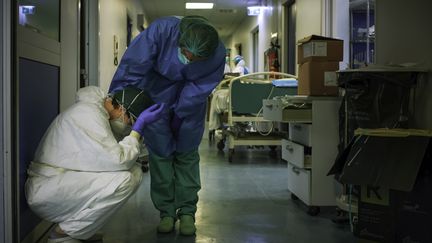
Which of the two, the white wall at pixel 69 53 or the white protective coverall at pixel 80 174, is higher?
the white wall at pixel 69 53

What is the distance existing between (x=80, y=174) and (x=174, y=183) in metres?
0.78

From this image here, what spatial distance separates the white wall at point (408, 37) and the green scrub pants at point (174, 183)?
1223 millimetres

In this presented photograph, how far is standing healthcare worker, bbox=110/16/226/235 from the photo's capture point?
82.3 inches

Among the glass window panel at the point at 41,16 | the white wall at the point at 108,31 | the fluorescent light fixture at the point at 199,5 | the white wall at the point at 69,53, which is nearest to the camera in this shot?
the glass window panel at the point at 41,16

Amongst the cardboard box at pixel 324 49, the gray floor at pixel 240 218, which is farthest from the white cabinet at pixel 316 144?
the cardboard box at pixel 324 49

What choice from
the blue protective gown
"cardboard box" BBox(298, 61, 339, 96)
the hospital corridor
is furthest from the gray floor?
"cardboard box" BBox(298, 61, 339, 96)

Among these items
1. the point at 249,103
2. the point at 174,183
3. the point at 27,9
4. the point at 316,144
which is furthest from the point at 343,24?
the point at 27,9

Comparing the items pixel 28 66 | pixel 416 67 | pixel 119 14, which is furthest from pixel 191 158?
pixel 119 14

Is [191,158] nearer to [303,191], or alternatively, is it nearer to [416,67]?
[303,191]

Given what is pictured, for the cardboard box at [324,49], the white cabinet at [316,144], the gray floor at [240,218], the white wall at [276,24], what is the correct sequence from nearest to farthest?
the gray floor at [240,218]
the white cabinet at [316,144]
the cardboard box at [324,49]
the white wall at [276,24]

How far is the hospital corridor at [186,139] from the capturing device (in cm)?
172

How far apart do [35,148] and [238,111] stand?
312cm

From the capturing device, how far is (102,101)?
1.96 m

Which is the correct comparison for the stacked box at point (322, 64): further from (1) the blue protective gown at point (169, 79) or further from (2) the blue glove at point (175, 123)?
(2) the blue glove at point (175, 123)
